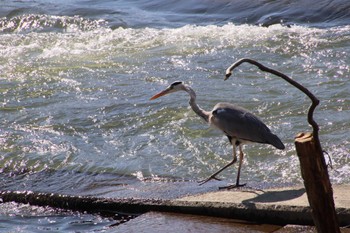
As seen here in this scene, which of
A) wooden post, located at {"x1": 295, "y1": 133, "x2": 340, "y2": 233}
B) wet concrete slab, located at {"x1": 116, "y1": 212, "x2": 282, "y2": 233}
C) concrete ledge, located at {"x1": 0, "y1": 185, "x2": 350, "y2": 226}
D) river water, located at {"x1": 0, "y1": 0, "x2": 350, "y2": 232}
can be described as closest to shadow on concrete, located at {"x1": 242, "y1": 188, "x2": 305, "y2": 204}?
concrete ledge, located at {"x1": 0, "y1": 185, "x2": 350, "y2": 226}

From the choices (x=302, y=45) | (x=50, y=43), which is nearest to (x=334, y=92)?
(x=302, y=45)

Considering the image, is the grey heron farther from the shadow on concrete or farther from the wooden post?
the wooden post

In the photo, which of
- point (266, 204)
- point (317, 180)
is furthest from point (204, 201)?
point (317, 180)

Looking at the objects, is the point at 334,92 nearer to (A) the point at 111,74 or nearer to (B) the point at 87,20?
(A) the point at 111,74

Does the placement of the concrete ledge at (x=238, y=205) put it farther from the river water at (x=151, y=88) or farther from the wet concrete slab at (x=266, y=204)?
the river water at (x=151, y=88)

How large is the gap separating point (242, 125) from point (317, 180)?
265 cm

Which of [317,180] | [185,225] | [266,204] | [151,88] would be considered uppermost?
[151,88]

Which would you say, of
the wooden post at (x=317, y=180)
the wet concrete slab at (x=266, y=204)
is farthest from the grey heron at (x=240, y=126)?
the wooden post at (x=317, y=180)

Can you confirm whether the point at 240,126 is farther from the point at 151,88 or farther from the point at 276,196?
the point at 151,88

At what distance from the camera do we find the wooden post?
457cm

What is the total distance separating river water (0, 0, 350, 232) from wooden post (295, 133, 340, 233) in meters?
2.59

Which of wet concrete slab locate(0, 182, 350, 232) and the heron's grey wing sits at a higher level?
the heron's grey wing

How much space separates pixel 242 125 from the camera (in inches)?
285

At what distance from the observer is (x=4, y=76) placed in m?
13.4
